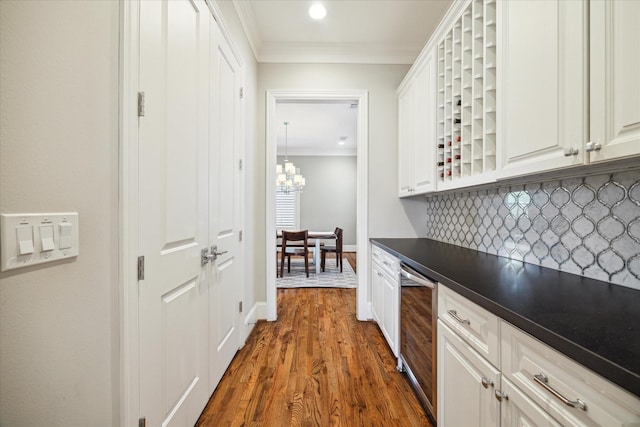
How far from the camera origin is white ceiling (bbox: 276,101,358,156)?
472 centimetres

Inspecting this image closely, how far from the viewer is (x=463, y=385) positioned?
1135 millimetres

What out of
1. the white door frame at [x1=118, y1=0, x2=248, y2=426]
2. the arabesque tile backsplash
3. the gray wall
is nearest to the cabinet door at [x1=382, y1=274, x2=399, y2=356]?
the arabesque tile backsplash

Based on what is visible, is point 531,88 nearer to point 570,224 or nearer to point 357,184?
point 570,224

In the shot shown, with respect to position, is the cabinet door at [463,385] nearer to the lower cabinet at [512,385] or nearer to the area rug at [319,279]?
the lower cabinet at [512,385]

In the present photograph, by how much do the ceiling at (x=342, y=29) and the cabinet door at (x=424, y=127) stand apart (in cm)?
57

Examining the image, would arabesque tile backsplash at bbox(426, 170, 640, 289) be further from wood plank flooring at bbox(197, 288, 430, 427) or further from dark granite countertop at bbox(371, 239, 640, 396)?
wood plank flooring at bbox(197, 288, 430, 427)

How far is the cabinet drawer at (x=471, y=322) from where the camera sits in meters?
0.96

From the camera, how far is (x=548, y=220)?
1439mm

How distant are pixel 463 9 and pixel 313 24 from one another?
142cm

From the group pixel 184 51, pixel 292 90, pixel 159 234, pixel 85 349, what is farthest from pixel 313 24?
pixel 85 349

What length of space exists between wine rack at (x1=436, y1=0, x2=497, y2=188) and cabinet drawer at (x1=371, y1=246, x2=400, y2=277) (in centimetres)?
67

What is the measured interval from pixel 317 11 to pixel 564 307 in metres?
2.66

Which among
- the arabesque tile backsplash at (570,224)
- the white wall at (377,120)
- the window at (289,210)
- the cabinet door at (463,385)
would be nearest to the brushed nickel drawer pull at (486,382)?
the cabinet door at (463,385)

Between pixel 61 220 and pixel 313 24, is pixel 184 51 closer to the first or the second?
pixel 61 220
